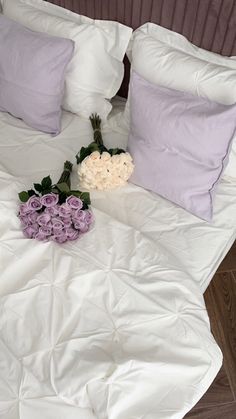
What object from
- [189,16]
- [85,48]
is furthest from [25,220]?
[189,16]

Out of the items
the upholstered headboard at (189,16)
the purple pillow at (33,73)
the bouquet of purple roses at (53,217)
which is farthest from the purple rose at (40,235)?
the upholstered headboard at (189,16)

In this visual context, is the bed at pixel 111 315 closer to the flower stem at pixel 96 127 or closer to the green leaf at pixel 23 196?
the green leaf at pixel 23 196

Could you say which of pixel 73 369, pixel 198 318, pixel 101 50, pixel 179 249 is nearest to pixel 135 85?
pixel 101 50

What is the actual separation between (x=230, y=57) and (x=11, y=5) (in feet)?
3.06

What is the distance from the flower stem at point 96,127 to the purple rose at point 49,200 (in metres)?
0.38

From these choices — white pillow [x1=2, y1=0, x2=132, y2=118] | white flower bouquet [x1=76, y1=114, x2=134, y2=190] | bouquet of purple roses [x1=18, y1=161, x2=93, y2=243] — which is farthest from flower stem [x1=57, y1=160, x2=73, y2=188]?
white pillow [x1=2, y1=0, x2=132, y2=118]

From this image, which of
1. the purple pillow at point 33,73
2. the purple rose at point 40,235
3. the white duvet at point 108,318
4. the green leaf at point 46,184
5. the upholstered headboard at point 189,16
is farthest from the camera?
the purple pillow at point 33,73

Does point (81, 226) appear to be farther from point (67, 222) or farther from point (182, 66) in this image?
point (182, 66)

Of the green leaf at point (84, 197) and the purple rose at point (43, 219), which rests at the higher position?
the green leaf at point (84, 197)

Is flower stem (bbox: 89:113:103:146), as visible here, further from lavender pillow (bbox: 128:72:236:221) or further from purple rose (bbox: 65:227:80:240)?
purple rose (bbox: 65:227:80:240)

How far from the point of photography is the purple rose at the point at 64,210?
44.1 inches

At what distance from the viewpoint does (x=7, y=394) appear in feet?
2.83

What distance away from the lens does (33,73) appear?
4.75ft

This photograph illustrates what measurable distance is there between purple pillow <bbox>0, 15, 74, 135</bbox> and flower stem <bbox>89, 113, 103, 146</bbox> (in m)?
0.13
